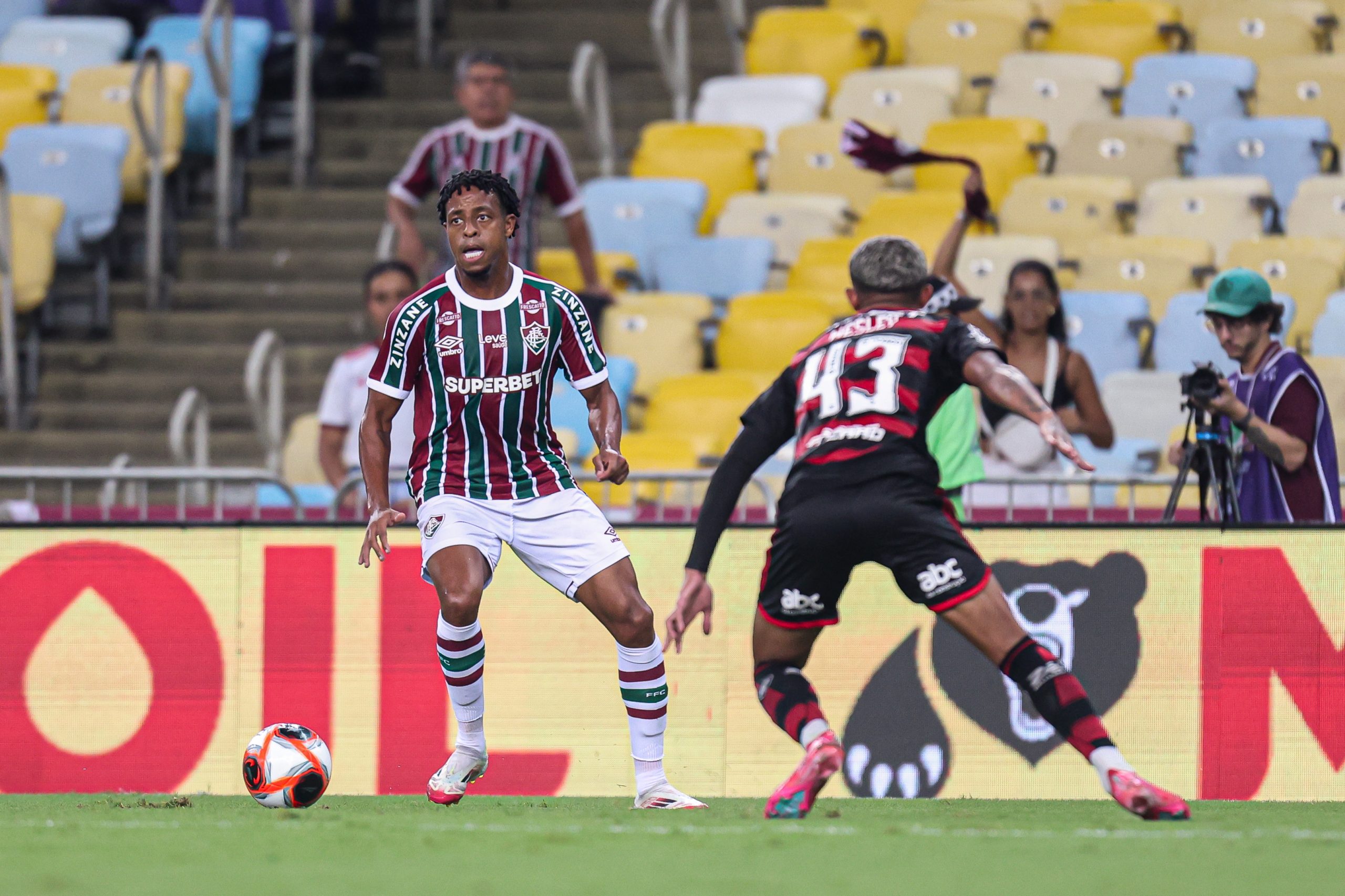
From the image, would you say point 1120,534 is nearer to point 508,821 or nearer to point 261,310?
point 508,821

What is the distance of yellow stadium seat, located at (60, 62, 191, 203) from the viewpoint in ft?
44.8

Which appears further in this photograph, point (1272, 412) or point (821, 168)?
point (821, 168)

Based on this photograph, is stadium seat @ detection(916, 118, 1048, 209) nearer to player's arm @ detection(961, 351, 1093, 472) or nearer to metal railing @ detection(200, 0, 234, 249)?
metal railing @ detection(200, 0, 234, 249)

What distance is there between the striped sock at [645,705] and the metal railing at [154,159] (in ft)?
23.8

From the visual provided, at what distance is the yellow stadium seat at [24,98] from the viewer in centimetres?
1415

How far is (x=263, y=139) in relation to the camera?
15203 millimetres

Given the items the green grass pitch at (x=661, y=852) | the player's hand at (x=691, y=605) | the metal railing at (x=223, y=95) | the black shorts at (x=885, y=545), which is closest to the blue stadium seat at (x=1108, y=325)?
the green grass pitch at (x=661, y=852)

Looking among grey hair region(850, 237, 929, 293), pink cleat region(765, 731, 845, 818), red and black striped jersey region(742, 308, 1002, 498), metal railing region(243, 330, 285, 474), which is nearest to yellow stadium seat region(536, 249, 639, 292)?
metal railing region(243, 330, 285, 474)

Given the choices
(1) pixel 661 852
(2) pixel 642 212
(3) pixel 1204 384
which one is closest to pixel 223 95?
(2) pixel 642 212

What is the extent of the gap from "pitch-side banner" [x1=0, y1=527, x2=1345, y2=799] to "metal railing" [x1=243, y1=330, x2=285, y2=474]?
9.93 ft

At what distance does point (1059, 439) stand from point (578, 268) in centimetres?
669

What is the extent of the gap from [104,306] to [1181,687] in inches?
319

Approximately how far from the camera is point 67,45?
49.3 ft

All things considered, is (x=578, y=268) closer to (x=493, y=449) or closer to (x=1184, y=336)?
(x=1184, y=336)
